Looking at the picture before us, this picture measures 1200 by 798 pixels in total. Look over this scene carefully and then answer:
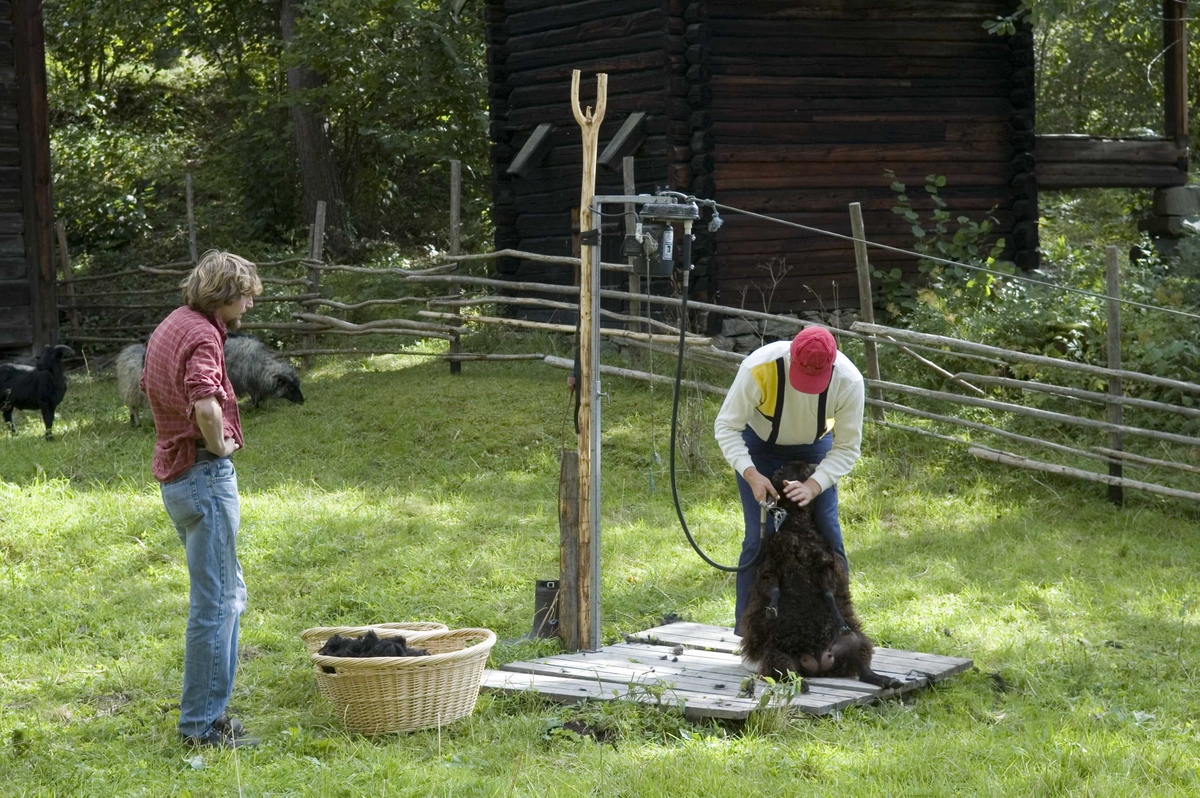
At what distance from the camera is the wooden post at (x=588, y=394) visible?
5.30 m

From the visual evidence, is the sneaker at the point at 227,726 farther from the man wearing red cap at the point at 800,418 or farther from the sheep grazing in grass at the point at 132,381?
the sheep grazing in grass at the point at 132,381

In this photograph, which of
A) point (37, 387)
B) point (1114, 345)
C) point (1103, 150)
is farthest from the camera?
point (1103, 150)

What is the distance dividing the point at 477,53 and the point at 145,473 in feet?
32.1

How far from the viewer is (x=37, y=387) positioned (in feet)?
34.0

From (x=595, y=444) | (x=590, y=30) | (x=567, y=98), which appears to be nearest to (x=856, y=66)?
(x=590, y=30)

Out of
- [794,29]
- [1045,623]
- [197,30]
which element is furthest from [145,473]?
[197,30]

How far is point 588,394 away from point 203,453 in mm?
1785

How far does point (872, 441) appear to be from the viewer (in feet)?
30.5

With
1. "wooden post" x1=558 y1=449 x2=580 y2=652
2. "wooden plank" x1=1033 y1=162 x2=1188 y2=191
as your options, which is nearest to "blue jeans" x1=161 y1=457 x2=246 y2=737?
"wooden post" x1=558 y1=449 x2=580 y2=652

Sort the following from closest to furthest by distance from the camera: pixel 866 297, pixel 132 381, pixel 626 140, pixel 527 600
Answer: pixel 527 600 → pixel 866 297 → pixel 132 381 → pixel 626 140

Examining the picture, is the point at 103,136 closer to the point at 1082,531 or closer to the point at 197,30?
the point at 197,30

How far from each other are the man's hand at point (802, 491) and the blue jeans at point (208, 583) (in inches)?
80.7

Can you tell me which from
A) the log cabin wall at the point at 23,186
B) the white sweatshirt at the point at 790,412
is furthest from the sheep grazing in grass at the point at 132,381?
the white sweatshirt at the point at 790,412

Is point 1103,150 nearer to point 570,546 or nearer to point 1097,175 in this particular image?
point 1097,175
